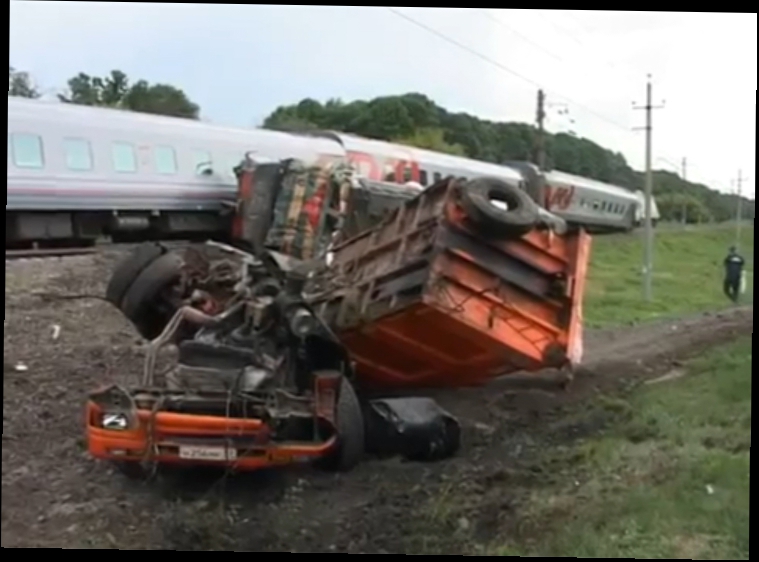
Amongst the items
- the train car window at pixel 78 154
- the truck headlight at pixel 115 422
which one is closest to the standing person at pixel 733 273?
the truck headlight at pixel 115 422

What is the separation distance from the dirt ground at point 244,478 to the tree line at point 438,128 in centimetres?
56

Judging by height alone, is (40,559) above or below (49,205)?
below

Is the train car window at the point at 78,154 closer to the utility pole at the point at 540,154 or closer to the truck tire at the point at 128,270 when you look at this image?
the truck tire at the point at 128,270

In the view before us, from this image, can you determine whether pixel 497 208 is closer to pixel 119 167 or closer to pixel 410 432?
pixel 410 432

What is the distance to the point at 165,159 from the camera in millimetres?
6582

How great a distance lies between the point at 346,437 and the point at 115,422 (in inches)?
35.0

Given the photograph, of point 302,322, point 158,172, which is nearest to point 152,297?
point 302,322

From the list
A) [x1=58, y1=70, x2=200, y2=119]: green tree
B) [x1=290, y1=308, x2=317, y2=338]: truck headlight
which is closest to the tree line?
[x1=58, y1=70, x2=200, y2=119]: green tree

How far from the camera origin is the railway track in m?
5.14

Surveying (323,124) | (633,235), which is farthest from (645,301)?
(323,124)

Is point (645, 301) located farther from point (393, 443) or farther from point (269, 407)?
point (269, 407)

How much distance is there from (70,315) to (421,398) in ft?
5.16

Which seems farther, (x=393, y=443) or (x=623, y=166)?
(x=623, y=166)

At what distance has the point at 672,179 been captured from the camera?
4.88 metres
